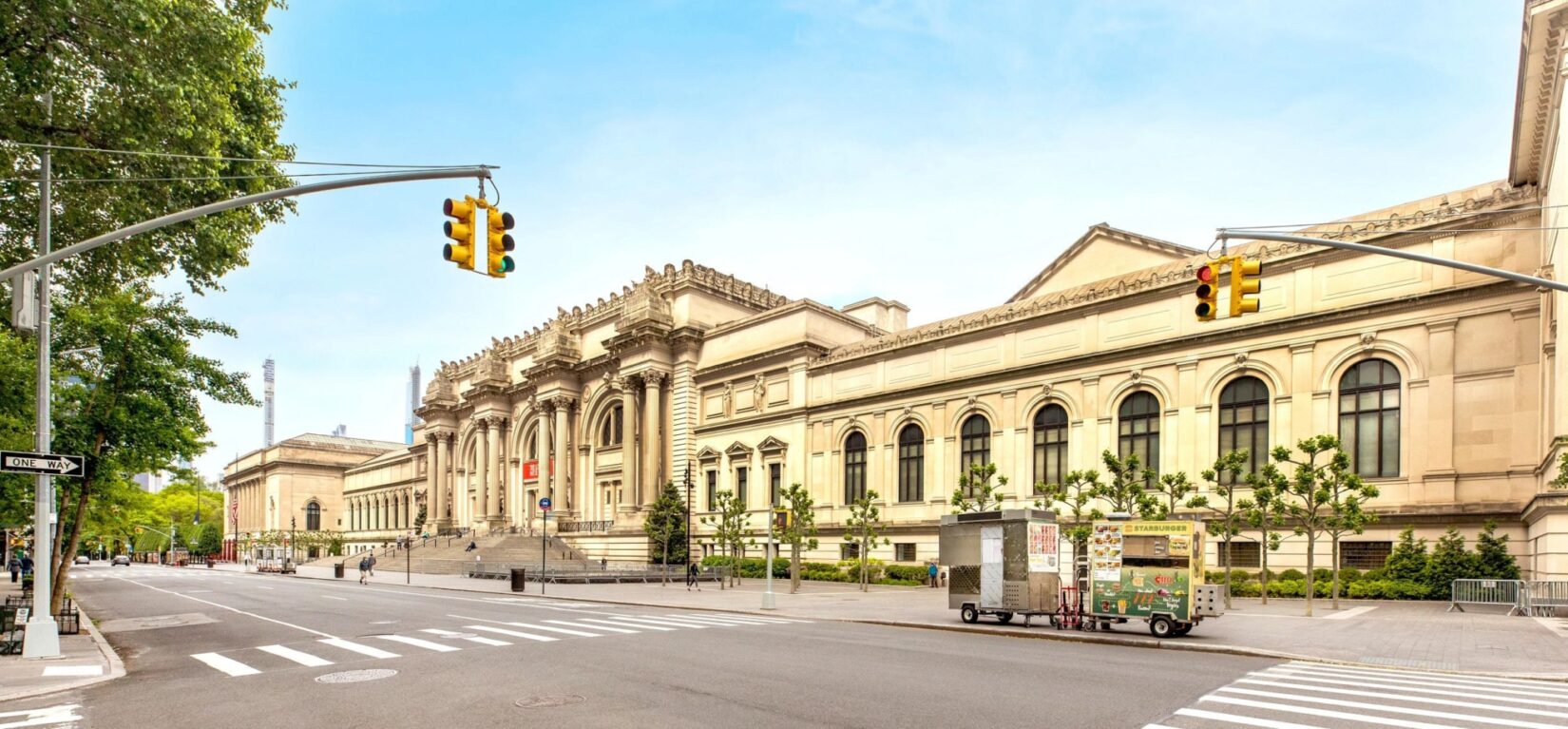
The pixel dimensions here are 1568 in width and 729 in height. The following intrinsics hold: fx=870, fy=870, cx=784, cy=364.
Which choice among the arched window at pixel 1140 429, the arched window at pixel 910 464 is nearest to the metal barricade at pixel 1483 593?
the arched window at pixel 1140 429

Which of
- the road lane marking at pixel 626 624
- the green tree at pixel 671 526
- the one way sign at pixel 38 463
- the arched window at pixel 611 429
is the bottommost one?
the green tree at pixel 671 526

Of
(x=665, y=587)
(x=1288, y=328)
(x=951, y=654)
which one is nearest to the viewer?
(x=951, y=654)

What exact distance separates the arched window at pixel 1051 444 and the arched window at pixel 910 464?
696cm

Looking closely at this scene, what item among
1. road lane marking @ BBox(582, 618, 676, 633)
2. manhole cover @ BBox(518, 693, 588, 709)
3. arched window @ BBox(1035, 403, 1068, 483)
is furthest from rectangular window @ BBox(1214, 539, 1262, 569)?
manhole cover @ BBox(518, 693, 588, 709)

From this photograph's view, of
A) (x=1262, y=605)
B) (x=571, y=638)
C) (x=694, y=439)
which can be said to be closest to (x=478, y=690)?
(x=571, y=638)

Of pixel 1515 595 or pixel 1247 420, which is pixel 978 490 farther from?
pixel 1515 595

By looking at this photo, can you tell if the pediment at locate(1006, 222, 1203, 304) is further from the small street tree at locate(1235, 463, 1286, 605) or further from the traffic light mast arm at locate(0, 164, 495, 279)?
the traffic light mast arm at locate(0, 164, 495, 279)

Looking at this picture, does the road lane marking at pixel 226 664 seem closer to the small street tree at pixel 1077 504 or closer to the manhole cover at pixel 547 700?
the manhole cover at pixel 547 700

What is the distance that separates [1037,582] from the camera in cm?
2227

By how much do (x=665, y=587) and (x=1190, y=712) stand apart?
35137 mm

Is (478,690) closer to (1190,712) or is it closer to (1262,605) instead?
(1190,712)

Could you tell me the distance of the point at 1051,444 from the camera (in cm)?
4119

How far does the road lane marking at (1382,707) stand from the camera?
9908 millimetres

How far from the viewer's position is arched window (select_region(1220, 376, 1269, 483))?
3409cm
